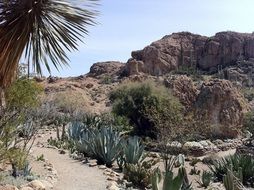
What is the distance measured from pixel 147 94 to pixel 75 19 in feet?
77.5

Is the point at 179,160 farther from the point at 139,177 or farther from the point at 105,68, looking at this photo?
the point at 105,68

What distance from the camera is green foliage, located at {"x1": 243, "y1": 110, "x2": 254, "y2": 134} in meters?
31.1

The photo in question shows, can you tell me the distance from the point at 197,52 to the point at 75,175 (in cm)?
6878

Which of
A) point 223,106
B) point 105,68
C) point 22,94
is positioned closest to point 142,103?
point 223,106

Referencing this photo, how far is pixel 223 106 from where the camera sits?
31.5 metres

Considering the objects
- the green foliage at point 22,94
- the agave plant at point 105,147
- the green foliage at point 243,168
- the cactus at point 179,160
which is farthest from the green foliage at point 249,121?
the green foliage at point 22,94

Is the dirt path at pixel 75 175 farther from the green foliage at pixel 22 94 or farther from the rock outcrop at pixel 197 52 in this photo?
the rock outcrop at pixel 197 52

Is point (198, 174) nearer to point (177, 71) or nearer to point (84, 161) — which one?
point (84, 161)

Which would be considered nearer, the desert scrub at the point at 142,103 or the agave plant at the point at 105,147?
the agave plant at the point at 105,147

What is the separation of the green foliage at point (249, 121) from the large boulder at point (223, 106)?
344 mm

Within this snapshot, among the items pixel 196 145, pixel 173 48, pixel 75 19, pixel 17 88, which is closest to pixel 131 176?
pixel 17 88

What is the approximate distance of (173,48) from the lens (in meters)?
77.0

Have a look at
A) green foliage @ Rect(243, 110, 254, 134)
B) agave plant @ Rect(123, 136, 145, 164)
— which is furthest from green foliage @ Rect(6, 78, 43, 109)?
green foliage @ Rect(243, 110, 254, 134)

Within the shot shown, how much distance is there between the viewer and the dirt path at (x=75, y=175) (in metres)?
10.9
